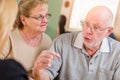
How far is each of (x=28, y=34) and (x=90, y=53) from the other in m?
0.45

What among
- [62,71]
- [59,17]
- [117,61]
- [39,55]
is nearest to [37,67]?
[39,55]

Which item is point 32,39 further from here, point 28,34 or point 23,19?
point 23,19

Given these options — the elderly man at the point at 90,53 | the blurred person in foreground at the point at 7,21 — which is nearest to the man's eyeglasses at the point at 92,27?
the elderly man at the point at 90,53

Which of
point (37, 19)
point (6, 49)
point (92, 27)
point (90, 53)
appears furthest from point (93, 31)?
point (6, 49)

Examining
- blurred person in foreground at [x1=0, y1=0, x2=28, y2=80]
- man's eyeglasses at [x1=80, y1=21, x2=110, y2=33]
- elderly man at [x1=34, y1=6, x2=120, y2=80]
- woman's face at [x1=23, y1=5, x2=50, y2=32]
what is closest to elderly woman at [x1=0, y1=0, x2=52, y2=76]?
woman's face at [x1=23, y1=5, x2=50, y2=32]

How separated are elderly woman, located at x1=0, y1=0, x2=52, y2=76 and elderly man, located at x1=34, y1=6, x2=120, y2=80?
12 cm

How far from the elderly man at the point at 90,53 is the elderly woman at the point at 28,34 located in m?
0.12

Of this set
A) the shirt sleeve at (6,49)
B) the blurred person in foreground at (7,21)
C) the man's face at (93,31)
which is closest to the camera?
the blurred person in foreground at (7,21)

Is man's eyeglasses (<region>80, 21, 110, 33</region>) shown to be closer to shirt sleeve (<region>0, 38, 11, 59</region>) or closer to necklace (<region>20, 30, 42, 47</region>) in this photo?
necklace (<region>20, 30, 42, 47</region>)

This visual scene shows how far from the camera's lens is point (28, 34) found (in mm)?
1899

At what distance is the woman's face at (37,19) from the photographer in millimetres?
1869

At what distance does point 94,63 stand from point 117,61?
0.50ft

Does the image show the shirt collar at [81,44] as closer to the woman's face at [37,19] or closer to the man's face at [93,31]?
the man's face at [93,31]

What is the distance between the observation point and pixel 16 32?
6.14 feet
